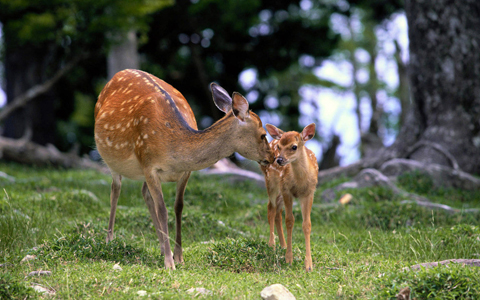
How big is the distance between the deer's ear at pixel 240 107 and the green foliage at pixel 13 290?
96.8 inches

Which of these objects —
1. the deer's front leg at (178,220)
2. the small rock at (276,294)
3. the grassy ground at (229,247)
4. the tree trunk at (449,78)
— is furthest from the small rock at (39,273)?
the tree trunk at (449,78)

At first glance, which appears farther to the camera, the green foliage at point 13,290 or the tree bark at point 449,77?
the tree bark at point 449,77

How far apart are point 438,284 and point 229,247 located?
7.18ft

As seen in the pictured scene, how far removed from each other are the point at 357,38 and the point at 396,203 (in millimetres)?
25541

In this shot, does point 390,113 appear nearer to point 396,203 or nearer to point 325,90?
point 325,90

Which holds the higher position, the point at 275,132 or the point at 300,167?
the point at 275,132

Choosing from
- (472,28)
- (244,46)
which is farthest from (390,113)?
(472,28)

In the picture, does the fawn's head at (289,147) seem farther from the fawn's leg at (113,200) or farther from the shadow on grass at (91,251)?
the fawn's leg at (113,200)

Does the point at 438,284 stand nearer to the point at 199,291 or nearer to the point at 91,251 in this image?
the point at 199,291

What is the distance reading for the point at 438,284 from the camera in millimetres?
3861

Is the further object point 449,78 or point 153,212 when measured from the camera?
point 449,78

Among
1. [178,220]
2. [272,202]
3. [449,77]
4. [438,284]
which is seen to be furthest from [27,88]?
[438,284]

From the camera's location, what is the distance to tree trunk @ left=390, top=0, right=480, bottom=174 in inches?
389

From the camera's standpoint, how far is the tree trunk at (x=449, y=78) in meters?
9.88
